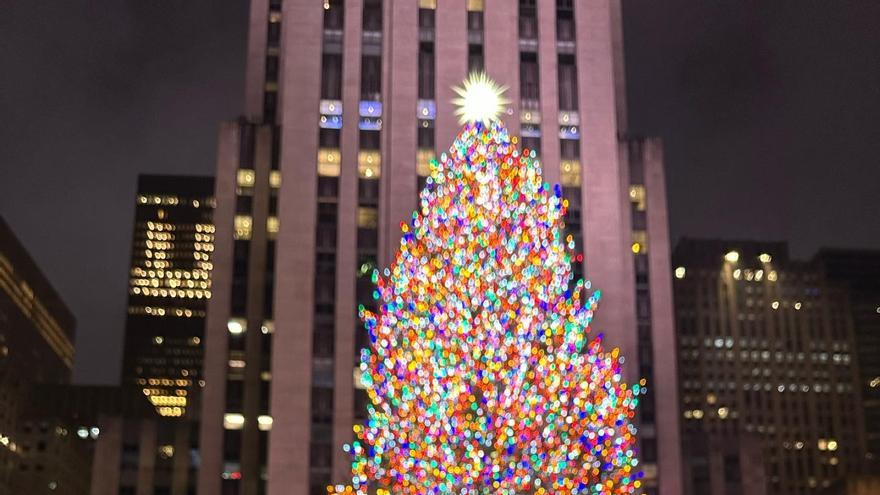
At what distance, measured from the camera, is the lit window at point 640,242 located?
7731 centimetres

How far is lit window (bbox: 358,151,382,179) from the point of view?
7375cm

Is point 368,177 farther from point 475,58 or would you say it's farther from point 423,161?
point 475,58

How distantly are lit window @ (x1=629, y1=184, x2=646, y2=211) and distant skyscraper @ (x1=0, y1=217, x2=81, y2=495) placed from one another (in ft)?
360

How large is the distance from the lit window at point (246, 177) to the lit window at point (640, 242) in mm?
26375

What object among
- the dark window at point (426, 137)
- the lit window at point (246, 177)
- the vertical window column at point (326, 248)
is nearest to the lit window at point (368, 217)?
the vertical window column at point (326, 248)

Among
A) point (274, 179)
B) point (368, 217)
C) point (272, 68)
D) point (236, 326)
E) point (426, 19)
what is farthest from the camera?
point (272, 68)

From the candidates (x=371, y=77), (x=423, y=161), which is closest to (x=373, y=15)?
(x=371, y=77)

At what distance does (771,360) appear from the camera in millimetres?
186125

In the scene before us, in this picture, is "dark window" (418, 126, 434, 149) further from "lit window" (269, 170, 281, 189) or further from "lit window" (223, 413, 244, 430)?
"lit window" (223, 413, 244, 430)

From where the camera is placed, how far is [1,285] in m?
163

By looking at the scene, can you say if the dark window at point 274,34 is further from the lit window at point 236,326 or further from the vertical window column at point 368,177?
the lit window at point 236,326

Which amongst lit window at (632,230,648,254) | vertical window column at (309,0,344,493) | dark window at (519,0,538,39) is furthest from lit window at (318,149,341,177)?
lit window at (632,230,648,254)

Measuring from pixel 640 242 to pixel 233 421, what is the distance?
97.1ft

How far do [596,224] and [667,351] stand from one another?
951 centimetres
